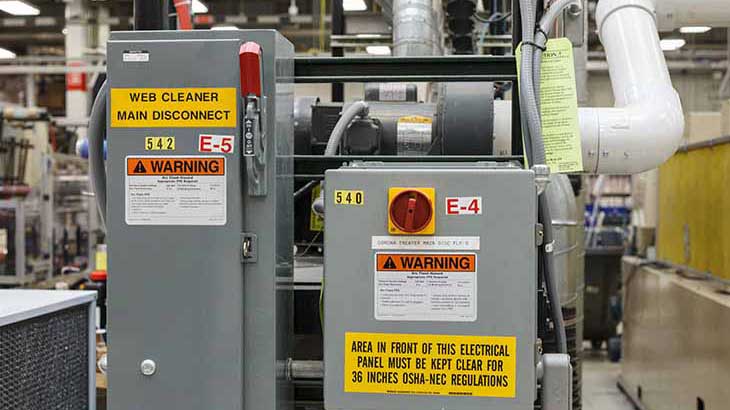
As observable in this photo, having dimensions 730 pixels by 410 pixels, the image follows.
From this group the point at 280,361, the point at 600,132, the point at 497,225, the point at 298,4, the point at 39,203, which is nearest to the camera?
the point at 497,225

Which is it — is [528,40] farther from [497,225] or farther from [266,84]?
[266,84]

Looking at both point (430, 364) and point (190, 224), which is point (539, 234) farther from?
point (190, 224)

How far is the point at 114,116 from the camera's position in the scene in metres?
1.27

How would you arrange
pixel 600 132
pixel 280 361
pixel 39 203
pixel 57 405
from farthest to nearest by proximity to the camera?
pixel 39 203 < pixel 600 132 < pixel 57 405 < pixel 280 361

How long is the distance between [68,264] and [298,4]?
4.76 m

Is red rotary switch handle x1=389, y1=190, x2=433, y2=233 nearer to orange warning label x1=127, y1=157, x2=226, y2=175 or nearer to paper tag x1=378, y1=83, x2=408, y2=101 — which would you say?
orange warning label x1=127, y1=157, x2=226, y2=175

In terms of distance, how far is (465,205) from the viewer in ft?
4.02

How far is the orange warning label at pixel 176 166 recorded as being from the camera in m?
1.25

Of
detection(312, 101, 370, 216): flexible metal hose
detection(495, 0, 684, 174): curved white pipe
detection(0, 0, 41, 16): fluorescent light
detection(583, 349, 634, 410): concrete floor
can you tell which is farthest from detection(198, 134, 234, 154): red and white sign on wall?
detection(0, 0, 41, 16): fluorescent light

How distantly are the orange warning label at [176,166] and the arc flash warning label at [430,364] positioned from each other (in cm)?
40

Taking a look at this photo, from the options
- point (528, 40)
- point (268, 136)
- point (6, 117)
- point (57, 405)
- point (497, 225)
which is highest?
point (6, 117)

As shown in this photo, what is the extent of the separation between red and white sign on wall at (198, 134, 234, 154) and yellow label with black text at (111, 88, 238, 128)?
0.02m

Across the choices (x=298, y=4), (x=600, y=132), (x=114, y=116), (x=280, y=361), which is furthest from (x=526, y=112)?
(x=298, y=4)

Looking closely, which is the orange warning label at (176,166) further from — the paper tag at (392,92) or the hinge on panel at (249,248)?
the paper tag at (392,92)
